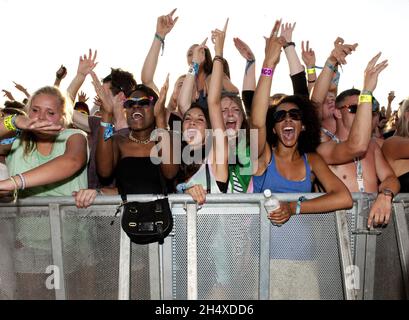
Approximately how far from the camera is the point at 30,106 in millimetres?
4094

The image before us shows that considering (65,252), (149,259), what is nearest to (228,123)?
(149,259)

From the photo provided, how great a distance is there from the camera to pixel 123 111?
4.92 meters

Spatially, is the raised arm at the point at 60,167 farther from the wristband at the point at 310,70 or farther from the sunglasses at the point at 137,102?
the wristband at the point at 310,70

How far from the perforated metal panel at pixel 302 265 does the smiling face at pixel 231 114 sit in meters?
1.24

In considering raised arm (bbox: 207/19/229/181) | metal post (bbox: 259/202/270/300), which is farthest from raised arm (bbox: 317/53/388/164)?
metal post (bbox: 259/202/270/300)

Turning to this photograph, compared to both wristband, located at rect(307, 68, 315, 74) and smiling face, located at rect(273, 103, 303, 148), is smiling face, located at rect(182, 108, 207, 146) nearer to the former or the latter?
smiling face, located at rect(273, 103, 303, 148)

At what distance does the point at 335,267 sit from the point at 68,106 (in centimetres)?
256

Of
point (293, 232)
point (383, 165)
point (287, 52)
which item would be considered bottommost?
point (293, 232)

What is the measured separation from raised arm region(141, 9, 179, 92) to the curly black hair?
1728 millimetres

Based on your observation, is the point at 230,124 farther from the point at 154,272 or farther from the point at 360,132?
the point at 154,272

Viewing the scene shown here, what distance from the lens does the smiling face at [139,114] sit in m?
4.47

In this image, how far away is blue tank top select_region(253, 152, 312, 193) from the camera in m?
3.88

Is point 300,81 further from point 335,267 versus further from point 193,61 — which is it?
point 335,267

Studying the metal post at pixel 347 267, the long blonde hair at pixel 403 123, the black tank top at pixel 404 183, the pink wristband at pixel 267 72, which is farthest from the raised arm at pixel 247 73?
the metal post at pixel 347 267
